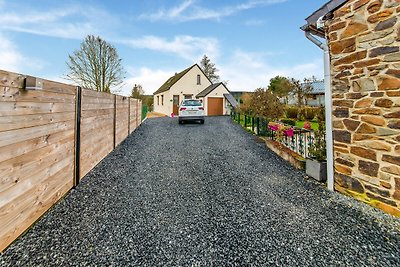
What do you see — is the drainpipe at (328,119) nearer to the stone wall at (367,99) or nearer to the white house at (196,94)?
the stone wall at (367,99)

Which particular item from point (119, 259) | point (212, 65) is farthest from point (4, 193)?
point (212, 65)

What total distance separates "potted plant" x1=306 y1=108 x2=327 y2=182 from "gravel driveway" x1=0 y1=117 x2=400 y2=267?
0.87 ft

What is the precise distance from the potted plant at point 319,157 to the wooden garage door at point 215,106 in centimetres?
2013

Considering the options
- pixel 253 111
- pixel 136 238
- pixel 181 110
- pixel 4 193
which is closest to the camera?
pixel 4 193

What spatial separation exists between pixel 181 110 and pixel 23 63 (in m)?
9.18

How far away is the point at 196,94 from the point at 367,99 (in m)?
23.2

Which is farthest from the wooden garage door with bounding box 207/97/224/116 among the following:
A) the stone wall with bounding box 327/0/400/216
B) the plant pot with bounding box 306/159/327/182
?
the stone wall with bounding box 327/0/400/216

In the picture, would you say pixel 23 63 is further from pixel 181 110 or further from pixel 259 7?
pixel 259 7

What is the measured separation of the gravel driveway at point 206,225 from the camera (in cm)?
211

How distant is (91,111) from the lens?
15.3 ft

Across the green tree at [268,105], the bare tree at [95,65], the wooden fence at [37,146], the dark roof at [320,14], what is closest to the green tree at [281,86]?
the green tree at [268,105]

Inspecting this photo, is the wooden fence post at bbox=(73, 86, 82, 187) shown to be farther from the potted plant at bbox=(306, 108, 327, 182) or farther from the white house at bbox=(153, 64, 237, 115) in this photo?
the white house at bbox=(153, 64, 237, 115)

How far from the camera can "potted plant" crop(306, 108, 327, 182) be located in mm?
4238

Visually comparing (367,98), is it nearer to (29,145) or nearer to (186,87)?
(29,145)
